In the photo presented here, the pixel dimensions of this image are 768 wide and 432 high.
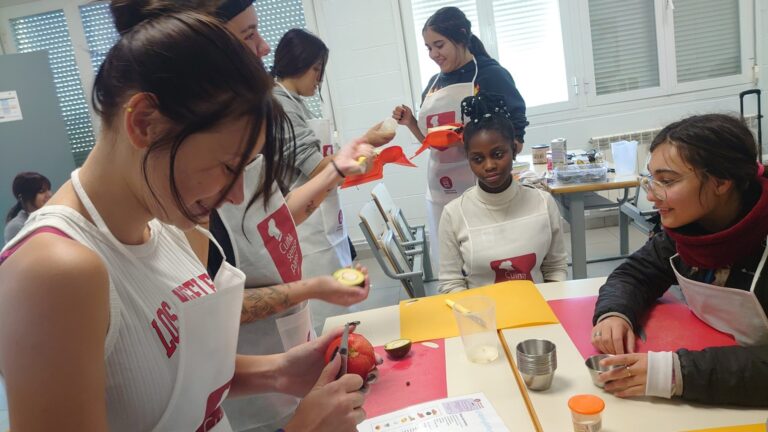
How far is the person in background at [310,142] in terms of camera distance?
2111mm

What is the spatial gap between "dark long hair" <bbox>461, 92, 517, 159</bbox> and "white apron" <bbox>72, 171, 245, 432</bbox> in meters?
1.50

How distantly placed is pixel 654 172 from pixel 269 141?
109 cm

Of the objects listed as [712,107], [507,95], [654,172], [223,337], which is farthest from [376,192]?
[712,107]

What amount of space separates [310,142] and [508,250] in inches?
A: 36.1

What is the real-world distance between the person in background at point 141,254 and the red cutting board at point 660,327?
2.43 feet

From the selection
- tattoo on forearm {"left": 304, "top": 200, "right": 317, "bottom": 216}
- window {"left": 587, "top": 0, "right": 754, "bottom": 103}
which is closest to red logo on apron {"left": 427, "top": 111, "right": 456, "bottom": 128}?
tattoo on forearm {"left": 304, "top": 200, "right": 317, "bottom": 216}

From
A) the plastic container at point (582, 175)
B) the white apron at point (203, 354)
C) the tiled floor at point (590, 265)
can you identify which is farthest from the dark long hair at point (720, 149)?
the tiled floor at point (590, 265)

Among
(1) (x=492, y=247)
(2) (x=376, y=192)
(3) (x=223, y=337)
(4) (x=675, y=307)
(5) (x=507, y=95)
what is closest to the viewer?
(3) (x=223, y=337)

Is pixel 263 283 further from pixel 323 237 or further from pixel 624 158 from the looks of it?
pixel 624 158

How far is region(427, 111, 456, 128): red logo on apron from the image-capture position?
291 centimetres

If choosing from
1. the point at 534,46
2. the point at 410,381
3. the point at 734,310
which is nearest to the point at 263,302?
the point at 410,381

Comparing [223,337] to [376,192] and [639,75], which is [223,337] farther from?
[639,75]

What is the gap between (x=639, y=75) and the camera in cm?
463

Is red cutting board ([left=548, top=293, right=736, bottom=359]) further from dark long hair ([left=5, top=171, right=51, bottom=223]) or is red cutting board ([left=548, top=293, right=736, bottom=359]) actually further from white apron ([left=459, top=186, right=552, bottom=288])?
dark long hair ([left=5, top=171, right=51, bottom=223])
